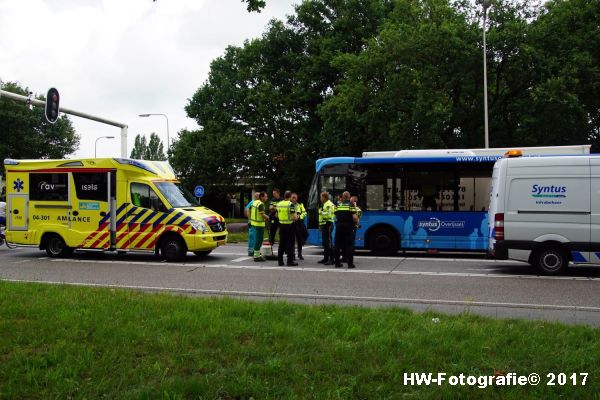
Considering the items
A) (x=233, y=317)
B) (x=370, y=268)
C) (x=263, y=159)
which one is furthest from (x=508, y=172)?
(x=263, y=159)

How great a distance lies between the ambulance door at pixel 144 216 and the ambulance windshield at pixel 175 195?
23 centimetres

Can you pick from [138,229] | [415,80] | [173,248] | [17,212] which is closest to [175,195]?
[138,229]

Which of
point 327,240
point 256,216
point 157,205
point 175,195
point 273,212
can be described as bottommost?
point 327,240

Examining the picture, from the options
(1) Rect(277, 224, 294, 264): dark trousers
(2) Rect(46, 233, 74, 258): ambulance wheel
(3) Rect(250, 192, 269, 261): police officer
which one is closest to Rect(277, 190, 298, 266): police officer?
(1) Rect(277, 224, 294, 264): dark trousers

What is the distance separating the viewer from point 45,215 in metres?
15.4

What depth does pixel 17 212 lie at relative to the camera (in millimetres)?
15609

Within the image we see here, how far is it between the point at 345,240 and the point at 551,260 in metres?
4.46

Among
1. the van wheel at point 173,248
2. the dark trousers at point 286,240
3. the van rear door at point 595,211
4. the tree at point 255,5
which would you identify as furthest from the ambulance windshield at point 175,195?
the van rear door at point 595,211

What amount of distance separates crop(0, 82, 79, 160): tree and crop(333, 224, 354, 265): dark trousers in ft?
132

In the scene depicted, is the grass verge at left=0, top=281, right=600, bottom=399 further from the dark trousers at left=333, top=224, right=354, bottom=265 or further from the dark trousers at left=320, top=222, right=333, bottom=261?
the dark trousers at left=320, top=222, right=333, bottom=261

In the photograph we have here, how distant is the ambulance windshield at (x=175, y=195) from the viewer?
1455 cm

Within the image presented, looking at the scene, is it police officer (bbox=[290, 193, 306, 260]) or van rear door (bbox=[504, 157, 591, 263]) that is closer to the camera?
van rear door (bbox=[504, 157, 591, 263])

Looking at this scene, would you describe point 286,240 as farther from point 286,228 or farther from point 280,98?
point 280,98

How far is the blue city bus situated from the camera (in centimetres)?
1558
